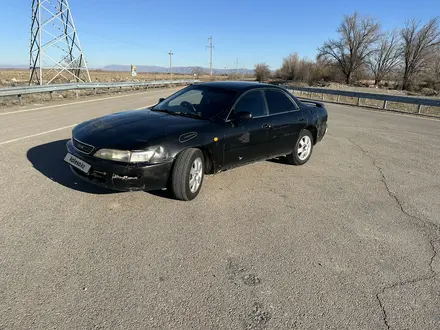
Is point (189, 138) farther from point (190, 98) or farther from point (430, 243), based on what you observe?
point (430, 243)

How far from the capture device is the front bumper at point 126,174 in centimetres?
386

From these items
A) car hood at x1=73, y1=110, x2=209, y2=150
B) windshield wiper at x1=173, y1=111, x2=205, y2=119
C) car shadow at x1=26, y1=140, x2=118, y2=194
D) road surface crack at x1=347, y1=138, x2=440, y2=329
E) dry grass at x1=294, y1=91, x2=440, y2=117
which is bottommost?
dry grass at x1=294, y1=91, x2=440, y2=117

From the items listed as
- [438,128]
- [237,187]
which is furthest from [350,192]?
[438,128]

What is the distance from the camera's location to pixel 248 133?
504cm

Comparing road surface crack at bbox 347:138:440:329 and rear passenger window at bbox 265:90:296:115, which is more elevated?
rear passenger window at bbox 265:90:296:115

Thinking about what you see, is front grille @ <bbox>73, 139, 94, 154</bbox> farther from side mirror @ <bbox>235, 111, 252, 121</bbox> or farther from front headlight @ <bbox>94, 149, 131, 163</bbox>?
side mirror @ <bbox>235, 111, 252, 121</bbox>

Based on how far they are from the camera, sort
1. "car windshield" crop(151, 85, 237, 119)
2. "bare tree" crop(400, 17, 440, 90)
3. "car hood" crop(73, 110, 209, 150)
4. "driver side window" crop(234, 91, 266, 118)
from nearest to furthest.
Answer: "car hood" crop(73, 110, 209, 150), "car windshield" crop(151, 85, 237, 119), "driver side window" crop(234, 91, 266, 118), "bare tree" crop(400, 17, 440, 90)

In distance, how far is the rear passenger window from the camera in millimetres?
5695

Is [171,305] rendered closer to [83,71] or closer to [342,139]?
[342,139]

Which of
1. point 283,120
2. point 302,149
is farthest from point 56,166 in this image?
point 302,149

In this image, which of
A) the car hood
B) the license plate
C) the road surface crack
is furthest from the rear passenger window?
the license plate

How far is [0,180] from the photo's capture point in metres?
4.83

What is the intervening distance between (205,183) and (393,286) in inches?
117

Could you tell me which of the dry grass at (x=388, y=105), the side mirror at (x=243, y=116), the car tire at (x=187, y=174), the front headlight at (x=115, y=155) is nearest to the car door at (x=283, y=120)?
the side mirror at (x=243, y=116)
